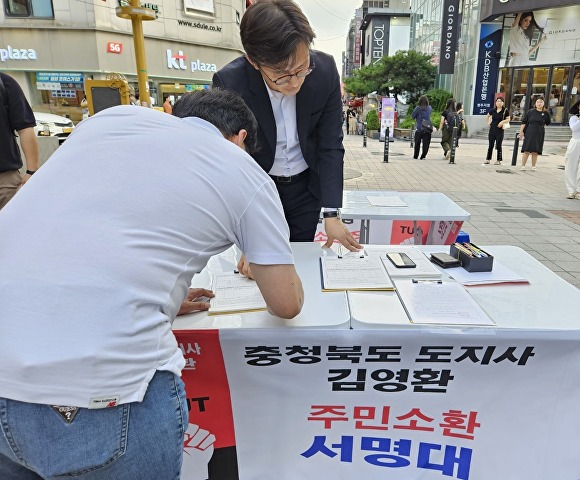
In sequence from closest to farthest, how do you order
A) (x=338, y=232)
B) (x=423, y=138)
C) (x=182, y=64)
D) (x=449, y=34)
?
(x=338, y=232)
(x=423, y=138)
(x=449, y=34)
(x=182, y=64)

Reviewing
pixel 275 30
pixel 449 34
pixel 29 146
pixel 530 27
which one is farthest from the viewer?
pixel 449 34

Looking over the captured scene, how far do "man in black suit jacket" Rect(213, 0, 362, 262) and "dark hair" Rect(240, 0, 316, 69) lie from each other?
0.06ft

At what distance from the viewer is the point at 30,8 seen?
15898mm

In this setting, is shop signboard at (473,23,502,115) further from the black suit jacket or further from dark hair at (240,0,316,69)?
dark hair at (240,0,316,69)

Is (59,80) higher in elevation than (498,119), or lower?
higher

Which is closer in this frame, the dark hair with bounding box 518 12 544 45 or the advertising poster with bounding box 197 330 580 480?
the advertising poster with bounding box 197 330 580 480

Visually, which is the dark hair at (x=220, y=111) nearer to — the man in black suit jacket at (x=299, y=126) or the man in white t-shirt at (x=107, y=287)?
the man in white t-shirt at (x=107, y=287)

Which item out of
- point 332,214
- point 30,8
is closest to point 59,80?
point 30,8

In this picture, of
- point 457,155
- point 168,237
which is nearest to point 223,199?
point 168,237

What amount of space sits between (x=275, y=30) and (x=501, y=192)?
6.81 metres

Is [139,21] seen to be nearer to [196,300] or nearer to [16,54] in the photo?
[196,300]

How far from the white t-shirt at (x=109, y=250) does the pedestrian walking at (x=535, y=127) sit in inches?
359

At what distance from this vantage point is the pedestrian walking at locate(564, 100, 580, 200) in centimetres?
629

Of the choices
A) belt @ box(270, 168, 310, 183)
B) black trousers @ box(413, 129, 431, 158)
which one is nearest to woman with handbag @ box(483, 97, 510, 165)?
black trousers @ box(413, 129, 431, 158)
